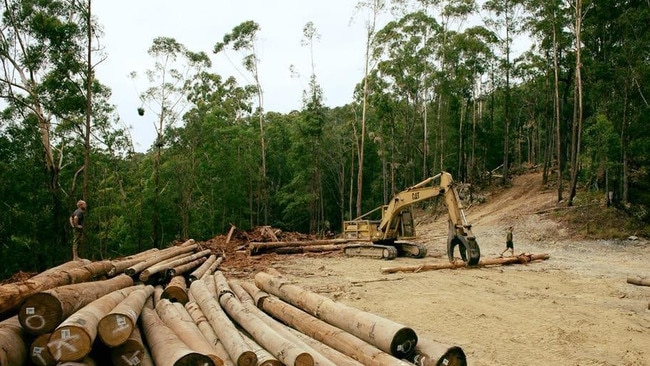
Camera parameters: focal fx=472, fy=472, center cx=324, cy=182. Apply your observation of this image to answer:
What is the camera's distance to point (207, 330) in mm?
6320

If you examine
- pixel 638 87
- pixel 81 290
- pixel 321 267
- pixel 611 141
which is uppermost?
pixel 638 87

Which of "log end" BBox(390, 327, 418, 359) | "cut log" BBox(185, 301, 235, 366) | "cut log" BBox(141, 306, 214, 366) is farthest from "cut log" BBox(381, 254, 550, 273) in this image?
"cut log" BBox(141, 306, 214, 366)

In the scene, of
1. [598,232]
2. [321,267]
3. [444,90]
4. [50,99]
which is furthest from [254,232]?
[444,90]

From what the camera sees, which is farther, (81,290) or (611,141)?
(611,141)

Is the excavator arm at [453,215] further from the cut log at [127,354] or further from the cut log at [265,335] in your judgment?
the cut log at [127,354]

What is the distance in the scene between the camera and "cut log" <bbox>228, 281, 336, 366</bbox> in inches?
189

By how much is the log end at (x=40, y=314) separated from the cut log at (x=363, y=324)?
335 centimetres

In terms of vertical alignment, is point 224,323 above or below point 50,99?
below

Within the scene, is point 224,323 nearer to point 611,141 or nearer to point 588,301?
point 588,301

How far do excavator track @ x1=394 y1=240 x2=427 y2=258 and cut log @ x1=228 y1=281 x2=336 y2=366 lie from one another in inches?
393

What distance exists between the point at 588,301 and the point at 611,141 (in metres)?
15.5

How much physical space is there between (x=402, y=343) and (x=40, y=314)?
3.82 m

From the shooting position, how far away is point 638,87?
862 inches

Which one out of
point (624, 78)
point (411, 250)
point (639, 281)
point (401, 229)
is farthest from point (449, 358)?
point (624, 78)
